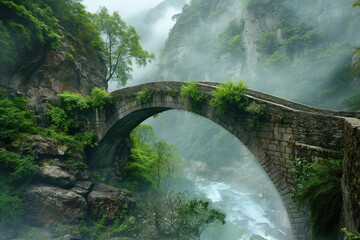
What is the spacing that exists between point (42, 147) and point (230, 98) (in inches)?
355

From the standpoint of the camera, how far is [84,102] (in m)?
15.6

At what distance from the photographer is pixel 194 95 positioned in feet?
35.2

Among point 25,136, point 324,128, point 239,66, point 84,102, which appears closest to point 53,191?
point 25,136

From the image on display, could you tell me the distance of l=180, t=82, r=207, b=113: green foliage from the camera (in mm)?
10656

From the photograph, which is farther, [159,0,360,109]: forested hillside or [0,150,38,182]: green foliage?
[159,0,360,109]: forested hillside

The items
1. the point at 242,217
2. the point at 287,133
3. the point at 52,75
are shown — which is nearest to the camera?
the point at 287,133

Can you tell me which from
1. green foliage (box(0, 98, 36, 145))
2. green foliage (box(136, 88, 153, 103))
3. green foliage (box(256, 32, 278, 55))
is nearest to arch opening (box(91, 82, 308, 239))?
green foliage (box(136, 88, 153, 103))

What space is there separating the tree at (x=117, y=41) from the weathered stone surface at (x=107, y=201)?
12040mm

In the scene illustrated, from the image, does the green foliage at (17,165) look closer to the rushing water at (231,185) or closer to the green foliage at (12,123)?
the green foliage at (12,123)

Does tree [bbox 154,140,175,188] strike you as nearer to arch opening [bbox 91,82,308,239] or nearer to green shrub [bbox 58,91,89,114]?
arch opening [bbox 91,82,308,239]

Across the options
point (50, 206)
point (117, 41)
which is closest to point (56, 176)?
point (50, 206)

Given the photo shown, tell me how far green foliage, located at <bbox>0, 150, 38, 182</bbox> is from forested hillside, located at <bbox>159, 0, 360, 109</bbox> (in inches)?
499

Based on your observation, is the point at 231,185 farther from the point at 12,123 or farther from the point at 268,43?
the point at 12,123

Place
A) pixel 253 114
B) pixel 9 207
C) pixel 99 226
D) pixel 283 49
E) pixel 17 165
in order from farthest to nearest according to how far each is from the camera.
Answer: pixel 283 49 < pixel 99 226 < pixel 17 165 < pixel 9 207 < pixel 253 114
